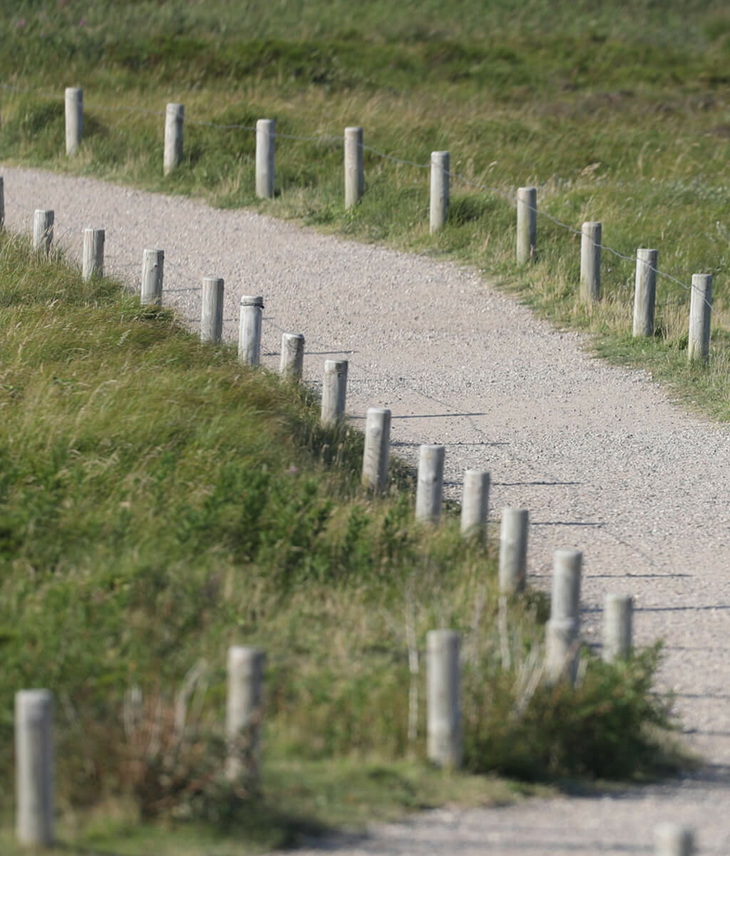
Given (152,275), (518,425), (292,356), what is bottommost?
(518,425)

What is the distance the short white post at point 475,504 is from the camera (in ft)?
25.0

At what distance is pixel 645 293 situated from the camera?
12.5 m

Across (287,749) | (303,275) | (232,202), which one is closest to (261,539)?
(287,749)

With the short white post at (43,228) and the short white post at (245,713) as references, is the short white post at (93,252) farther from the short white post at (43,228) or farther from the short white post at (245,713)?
the short white post at (245,713)

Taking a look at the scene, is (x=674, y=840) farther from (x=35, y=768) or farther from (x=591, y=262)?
(x=591, y=262)

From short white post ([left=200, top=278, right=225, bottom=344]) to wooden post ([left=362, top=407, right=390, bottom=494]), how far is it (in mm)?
2952

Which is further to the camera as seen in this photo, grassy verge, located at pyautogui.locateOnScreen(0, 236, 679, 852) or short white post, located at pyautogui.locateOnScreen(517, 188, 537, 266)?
short white post, located at pyautogui.locateOnScreen(517, 188, 537, 266)

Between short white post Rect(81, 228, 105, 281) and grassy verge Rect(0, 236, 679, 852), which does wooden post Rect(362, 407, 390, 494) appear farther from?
short white post Rect(81, 228, 105, 281)

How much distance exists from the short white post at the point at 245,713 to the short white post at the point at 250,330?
235 inches

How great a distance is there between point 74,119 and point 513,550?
13122mm

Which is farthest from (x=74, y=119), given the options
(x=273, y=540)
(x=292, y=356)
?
(x=273, y=540)

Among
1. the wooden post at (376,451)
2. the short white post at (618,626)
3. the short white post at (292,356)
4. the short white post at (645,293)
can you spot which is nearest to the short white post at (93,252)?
the short white post at (292,356)

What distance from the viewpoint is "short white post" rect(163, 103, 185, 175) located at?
17.5 metres

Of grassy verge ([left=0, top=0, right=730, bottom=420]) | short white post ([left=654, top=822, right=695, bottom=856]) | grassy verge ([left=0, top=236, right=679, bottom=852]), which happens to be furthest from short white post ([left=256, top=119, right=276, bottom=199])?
short white post ([left=654, top=822, right=695, bottom=856])
